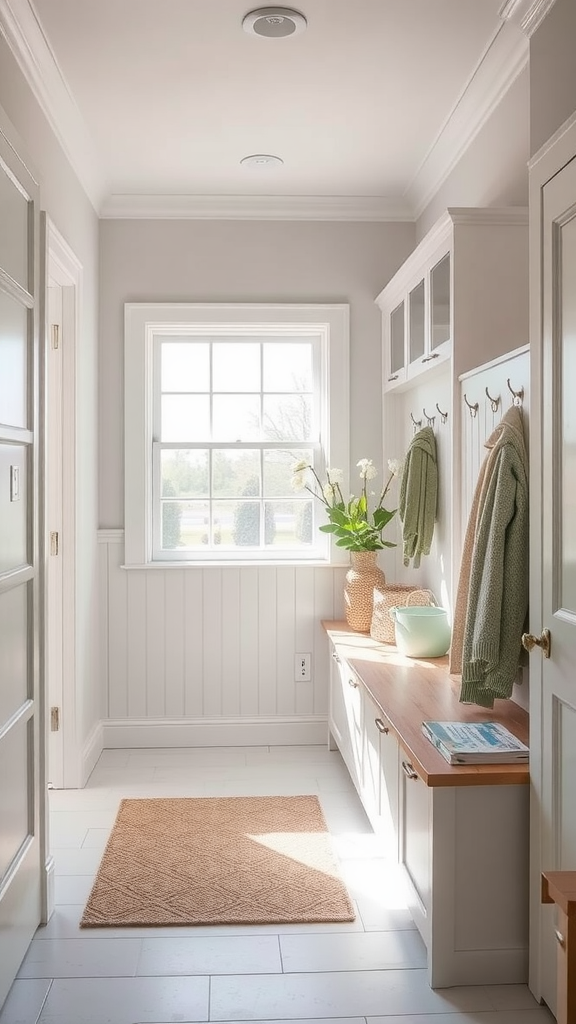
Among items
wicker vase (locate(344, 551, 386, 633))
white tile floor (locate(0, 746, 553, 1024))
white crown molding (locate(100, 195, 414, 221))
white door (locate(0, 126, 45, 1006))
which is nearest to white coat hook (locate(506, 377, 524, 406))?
white door (locate(0, 126, 45, 1006))

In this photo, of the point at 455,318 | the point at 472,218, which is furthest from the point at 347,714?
the point at 472,218

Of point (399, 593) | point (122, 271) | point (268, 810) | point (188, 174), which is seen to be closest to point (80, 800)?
point (268, 810)

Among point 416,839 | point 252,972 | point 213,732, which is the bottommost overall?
point 252,972

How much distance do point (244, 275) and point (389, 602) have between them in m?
1.84

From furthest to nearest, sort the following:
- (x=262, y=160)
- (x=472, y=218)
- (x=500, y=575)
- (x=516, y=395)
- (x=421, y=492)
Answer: (x=262, y=160), (x=421, y=492), (x=472, y=218), (x=516, y=395), (x=500, y=575)

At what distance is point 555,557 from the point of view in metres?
2.13

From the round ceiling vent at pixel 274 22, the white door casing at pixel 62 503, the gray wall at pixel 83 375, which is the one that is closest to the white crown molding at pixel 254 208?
the gray wall at pixel 83 375

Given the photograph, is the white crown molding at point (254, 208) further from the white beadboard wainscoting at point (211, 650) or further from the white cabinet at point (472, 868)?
the white cabinet at point (472, 868)

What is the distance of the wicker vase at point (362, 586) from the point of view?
4168 mm

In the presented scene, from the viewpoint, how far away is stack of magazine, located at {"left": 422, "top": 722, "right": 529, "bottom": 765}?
7.50 ft

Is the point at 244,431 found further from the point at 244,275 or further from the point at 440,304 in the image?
the point at 440,304

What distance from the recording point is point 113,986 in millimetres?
2344

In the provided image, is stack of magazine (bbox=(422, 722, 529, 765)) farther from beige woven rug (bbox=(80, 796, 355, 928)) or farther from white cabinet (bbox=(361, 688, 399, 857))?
beige woven rug (bbox=(80, 796, 355, 928))

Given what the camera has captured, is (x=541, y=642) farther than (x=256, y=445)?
No
